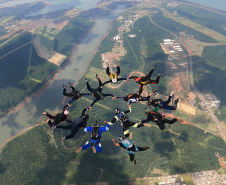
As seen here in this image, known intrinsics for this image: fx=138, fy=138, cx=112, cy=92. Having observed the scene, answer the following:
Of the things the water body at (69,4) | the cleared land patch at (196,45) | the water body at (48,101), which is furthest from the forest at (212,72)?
the water body at (69,4)

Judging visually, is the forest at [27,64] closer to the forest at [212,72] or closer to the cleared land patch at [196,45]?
the forest at [212,72]

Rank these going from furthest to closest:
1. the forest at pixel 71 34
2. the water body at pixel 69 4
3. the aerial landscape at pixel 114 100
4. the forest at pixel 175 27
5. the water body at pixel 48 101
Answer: the water body at pixel 69 4 < the forest at pixel 175 27 < the forest at pixel 71 34 < the water body at pixel 48 101 < the aerial landscape at pixel 114 100

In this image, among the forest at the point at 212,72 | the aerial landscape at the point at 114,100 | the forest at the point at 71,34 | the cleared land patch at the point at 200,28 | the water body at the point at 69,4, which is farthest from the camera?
the water body at the point at 69,4

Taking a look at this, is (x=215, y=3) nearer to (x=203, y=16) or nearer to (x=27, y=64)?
(x=203, y=16)

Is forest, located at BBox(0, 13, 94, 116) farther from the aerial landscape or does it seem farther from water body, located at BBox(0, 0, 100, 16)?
water body, located at BBox(0, 0, 100, 16)

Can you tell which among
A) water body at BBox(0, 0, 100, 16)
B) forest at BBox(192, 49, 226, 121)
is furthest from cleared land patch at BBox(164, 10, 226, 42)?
water body at BBox(0, 0, 100, 16)
